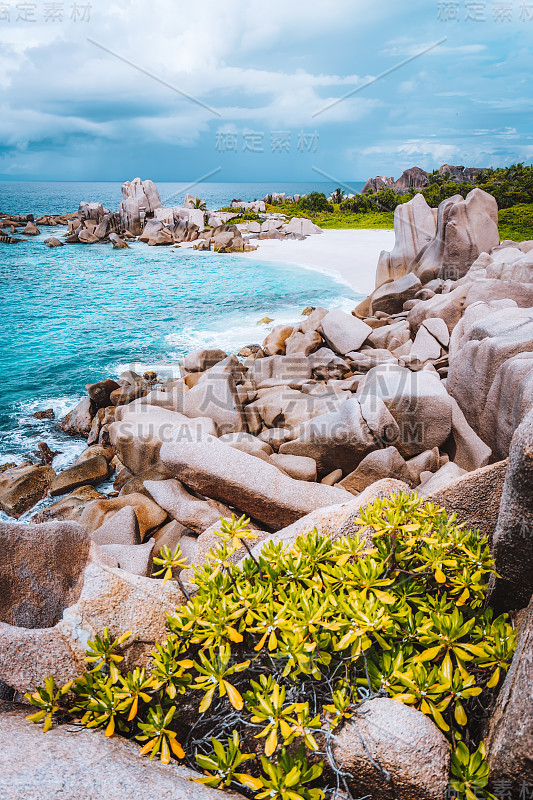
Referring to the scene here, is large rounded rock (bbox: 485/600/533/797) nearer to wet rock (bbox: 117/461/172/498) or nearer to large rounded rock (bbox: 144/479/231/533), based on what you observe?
large rounded rock (bbox: 144/479/231/533)

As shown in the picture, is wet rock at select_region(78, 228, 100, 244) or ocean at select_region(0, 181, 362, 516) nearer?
ocean at select_region(0, 181, 362, 516)

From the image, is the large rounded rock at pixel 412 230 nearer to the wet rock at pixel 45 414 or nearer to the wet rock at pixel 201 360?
the wet rock at pixel 201 360

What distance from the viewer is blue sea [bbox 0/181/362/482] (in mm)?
12922

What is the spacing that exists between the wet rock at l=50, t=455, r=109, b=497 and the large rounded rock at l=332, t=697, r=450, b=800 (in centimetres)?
736

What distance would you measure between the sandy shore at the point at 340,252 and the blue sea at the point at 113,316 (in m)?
1.23

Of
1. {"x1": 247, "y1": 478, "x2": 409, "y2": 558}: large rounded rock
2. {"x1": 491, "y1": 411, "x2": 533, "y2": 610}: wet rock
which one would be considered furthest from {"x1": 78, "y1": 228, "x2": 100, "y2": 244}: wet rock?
{"x1": 491, "y1": 411, "x2": 533, "y2": 610}: wet rock

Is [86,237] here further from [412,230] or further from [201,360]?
[201,360]

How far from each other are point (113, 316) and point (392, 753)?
68.8 ft

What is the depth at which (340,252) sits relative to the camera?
30.0m

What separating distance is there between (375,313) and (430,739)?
1331 cm

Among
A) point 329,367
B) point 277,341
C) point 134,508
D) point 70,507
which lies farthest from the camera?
point 277,341

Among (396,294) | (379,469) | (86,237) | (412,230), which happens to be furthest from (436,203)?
(379,469)

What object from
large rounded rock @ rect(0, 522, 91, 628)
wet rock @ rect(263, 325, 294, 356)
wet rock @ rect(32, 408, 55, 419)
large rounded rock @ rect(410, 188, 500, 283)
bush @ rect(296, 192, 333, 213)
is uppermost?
bush @ rect(296, 192, 333, 213)

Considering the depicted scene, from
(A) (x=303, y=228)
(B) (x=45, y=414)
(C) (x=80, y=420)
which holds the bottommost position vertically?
(B) (x=45, y=414)
